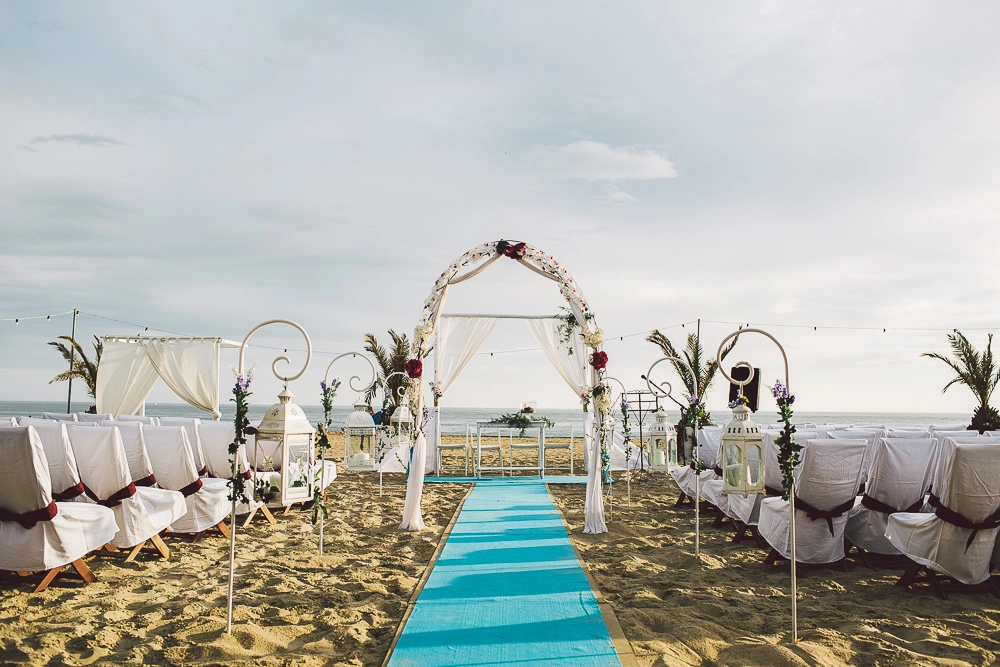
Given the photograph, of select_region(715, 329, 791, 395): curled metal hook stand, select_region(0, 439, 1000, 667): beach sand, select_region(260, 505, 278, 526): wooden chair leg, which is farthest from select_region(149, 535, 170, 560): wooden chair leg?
select_region(715, 329, 791, 395): curled metal hook stand

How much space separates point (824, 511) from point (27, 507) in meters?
5.63

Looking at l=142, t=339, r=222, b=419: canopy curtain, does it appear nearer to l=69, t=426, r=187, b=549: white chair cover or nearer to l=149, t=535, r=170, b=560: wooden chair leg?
l=149, t=535, r=170, b=560: wooden chair leg

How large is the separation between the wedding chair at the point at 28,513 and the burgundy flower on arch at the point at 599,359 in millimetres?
4851

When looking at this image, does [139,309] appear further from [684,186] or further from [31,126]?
[684,186]

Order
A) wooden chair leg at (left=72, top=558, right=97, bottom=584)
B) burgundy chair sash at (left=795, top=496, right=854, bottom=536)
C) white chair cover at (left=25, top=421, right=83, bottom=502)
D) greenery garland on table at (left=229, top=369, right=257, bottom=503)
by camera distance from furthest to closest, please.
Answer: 1. burgundy chair sash at (left=795, top=496, right=854, bottom=536)
2. white chair cover at (left=25, top=421, right=83, bottom=502)
3. wooden chair leg at (left=72, top=558, right=97, bottom=584)
4. greenery garland on table at (left=229, top=369, right=257, bottom=503)

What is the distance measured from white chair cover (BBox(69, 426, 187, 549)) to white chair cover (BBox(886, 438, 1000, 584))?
18.5 ft

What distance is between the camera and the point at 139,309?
2278 centimetres

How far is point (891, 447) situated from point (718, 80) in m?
4.68

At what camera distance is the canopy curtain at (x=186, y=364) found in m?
12.8

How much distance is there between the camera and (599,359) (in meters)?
6.86

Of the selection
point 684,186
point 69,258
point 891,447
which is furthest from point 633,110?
point 69,258

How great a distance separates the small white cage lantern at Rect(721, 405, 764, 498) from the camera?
13.0 ft

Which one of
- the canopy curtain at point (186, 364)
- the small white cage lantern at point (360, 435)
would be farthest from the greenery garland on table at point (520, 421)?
the canopy curtain at point (186, 364)

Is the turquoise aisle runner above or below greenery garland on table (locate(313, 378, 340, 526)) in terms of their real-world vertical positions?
below
